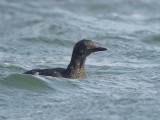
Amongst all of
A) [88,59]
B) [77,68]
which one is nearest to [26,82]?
[77,68]

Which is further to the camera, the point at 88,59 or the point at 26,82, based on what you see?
the point at 88,59

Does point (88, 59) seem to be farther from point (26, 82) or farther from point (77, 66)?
point (26, 82)

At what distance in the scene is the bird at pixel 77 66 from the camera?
640 inches

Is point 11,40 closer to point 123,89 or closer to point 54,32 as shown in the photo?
point 54,32

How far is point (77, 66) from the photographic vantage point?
16.4 metres

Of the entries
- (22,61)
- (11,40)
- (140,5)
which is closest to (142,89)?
(22,61)

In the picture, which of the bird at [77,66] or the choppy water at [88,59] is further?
the bird at [77,66]

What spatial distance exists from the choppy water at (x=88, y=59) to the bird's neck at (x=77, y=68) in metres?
0.20

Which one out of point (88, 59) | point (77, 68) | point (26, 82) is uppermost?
point (88, 59)

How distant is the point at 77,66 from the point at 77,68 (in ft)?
0.17

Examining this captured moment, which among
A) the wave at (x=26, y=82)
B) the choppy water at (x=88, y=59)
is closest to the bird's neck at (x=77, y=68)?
the choppy water at (x=88, y=59)

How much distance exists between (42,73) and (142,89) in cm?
218

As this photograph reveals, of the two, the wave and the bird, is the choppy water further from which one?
the bird

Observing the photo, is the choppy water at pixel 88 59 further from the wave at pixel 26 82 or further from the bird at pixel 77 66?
the bird at pixel 77 66
